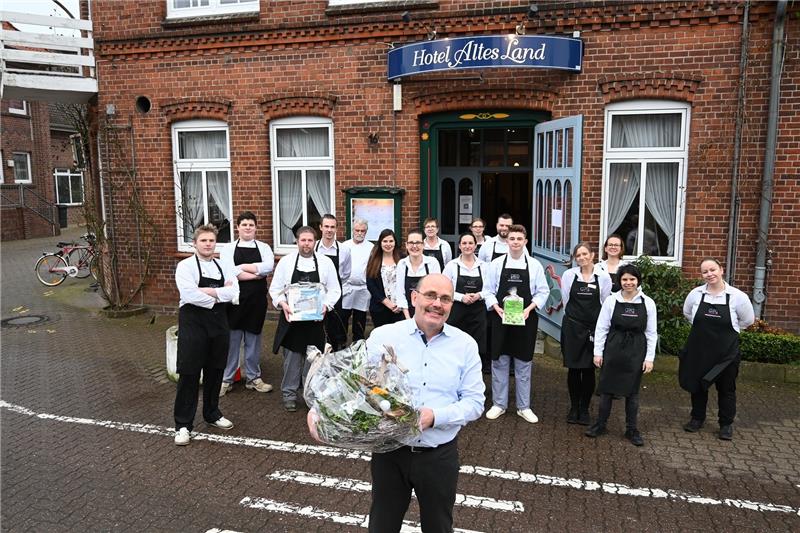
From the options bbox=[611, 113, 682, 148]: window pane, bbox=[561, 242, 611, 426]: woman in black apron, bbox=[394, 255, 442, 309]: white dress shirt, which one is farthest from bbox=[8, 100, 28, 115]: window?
bbox=[561, 242, 611, 426]: woman in black apron

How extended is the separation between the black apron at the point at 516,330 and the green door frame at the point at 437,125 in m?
3.74

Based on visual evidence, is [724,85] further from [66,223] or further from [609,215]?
[66,223]

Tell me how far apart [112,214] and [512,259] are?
27.9ft

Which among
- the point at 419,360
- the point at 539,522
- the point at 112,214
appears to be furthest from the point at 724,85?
the point at 112,214

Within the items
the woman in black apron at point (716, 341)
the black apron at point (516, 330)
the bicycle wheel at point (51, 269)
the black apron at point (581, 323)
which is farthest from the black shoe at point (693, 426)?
the bicycle wheel at point (51, 269)

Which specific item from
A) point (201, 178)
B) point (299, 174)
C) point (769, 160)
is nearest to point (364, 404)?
point (769, 160)

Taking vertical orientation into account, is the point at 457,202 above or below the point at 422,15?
below

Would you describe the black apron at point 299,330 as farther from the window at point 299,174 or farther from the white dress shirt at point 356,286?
the window at point 299,174

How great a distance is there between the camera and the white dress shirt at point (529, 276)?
655 cm

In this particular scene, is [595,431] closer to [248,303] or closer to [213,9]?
[248,303]

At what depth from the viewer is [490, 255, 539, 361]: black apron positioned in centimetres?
649

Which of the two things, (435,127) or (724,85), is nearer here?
(724,85)

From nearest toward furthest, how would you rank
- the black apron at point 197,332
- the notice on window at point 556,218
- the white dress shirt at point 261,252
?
1. the black apron at point 197,332
2. the white dress shirt at point 261,252
3. the notice on window at point 556,218

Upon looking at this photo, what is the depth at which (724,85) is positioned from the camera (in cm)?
847
